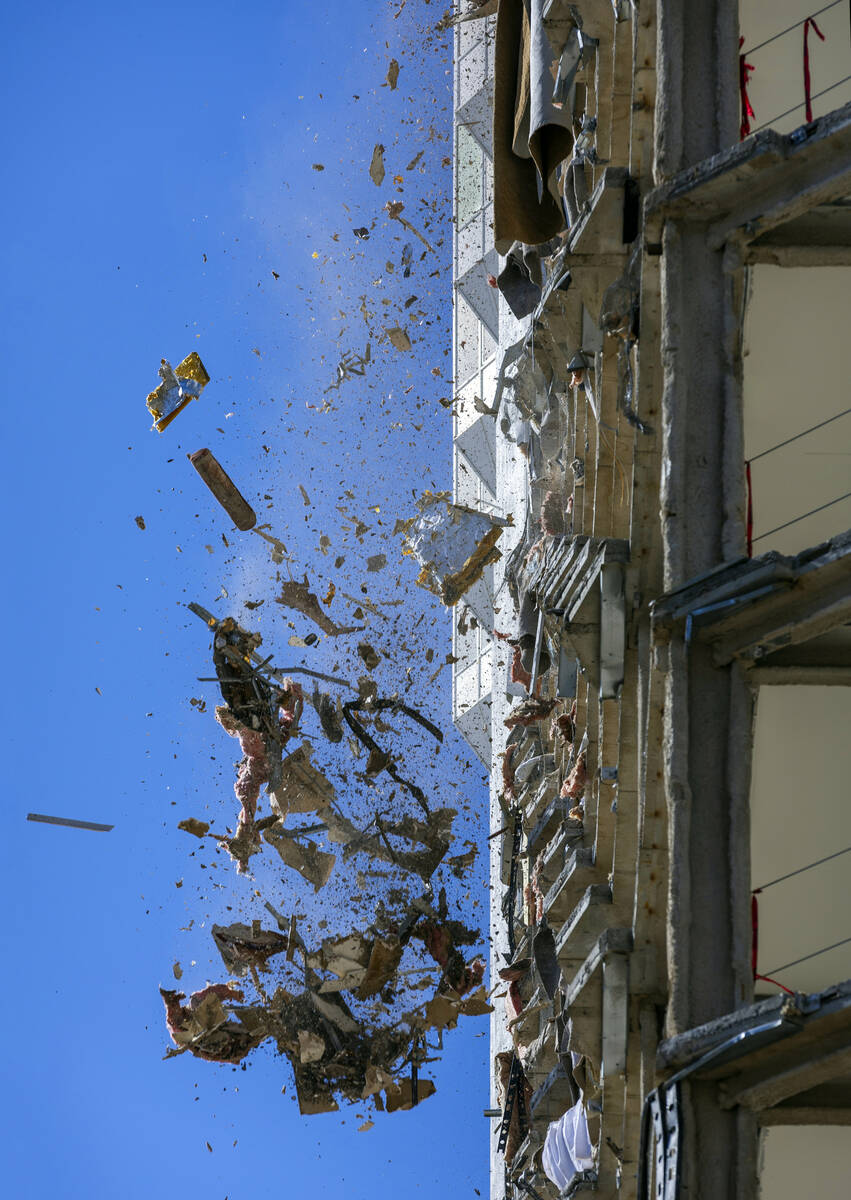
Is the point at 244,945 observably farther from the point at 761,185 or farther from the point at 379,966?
the point at 761,185

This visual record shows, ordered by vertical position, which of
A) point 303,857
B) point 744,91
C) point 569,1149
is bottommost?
point 569,1149

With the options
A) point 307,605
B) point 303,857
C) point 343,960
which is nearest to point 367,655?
point 307,605

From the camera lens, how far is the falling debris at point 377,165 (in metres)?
9.65

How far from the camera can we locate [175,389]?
933 cm

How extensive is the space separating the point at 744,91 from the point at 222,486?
5.54 m

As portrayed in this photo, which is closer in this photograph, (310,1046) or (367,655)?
(310,1046)

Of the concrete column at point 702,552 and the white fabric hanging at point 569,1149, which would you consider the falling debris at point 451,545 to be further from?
the concrete column at point 702,552

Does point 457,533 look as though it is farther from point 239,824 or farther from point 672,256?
point 672,256

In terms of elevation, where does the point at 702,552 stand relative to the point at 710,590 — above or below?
above

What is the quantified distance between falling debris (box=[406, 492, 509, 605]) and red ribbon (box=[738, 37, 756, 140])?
17.1 feet

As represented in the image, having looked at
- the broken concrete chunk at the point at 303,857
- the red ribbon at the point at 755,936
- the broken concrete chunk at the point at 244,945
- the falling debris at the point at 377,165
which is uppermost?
the falling debris at the point at 377,165

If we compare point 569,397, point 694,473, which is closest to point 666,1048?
point 694,473

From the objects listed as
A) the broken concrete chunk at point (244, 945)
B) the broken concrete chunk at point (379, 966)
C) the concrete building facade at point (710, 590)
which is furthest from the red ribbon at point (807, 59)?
the broken concrete chunk at point (244, 945)

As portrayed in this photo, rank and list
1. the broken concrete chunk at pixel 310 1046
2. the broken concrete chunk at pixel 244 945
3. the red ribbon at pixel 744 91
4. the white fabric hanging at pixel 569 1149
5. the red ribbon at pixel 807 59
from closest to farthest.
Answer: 1. the red ribbon at pixel 807 59
2. the red ribbon at pixel 744 91
3. the white fabric hanging at pixel 569 1149
4. the broken concrete chunk at pixel 310 1046
5. the broken concrete chunk at pixel 244 945
